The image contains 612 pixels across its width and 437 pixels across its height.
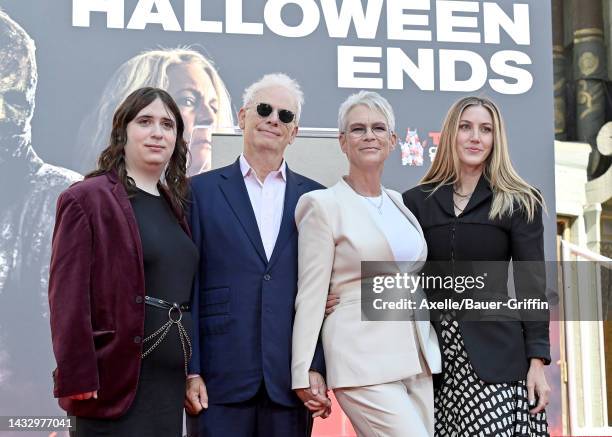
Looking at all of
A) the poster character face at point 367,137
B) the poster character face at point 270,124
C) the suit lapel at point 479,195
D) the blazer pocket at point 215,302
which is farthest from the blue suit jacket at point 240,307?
the suit lapel at point 479,195

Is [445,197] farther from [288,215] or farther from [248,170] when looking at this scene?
[248,170]

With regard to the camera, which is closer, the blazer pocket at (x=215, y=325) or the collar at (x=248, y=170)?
the blazer pocket at (x=215, y=325)

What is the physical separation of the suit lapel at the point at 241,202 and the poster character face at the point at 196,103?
6.04 ft

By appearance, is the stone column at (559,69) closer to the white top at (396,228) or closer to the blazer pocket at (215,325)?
the white top at (396,228)

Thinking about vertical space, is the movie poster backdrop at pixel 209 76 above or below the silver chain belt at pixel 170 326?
above

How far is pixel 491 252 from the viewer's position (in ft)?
8.99

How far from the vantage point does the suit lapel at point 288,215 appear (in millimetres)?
2758

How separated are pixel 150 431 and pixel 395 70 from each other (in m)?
2.98

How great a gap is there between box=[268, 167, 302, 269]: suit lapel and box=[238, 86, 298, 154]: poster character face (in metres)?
0.12

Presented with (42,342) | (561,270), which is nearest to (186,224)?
(42,342)

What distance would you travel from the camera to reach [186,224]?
2678 millimetres

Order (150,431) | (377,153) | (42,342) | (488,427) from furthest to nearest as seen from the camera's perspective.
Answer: (42,342)
(377,153)
(488,427)
(150,431)

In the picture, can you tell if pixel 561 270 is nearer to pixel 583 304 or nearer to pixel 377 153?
pixel 583 304

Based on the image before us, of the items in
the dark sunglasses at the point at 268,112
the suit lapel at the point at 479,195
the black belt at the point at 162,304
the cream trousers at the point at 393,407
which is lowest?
the cream trousers at the point at 393,407
